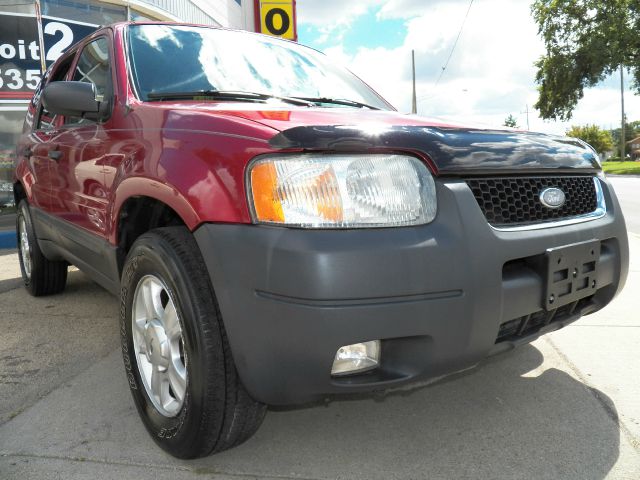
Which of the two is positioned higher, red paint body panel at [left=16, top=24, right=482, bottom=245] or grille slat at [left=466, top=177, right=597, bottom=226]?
red paint body panel at [left=16, top=24, right=482, bottom=245]

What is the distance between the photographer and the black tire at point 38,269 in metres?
4.32

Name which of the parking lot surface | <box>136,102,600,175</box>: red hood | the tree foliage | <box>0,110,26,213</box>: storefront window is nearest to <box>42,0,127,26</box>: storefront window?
<box>0,110,26,213</box>: storefront window

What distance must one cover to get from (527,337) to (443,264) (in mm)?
558

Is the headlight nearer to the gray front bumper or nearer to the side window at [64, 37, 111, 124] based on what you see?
the gray front bumper

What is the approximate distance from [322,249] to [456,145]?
0.59m

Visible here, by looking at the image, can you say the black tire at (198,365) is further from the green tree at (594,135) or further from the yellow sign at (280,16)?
the green tree at (594,135)

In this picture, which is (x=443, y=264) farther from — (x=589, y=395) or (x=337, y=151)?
(x=589, y=395)

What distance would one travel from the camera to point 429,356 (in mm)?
1714

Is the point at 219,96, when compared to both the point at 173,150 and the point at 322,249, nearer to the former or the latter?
the point at 173,150

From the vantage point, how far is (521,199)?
2.00m

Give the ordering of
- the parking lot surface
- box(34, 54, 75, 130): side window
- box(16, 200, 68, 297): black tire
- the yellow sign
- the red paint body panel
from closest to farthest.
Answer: the red paint body panel → the parking lot surface → box(34, 54, 75, 130): side window → box(16, 200, 68, 297): black tire → the yellow sign

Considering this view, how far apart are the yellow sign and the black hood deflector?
11.5 meters

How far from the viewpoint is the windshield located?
2.62 m

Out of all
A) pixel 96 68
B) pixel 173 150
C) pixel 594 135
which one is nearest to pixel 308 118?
pixel 173 150
